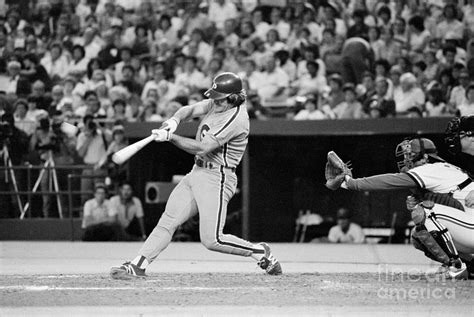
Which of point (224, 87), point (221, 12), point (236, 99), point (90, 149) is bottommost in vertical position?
point (90, 149)

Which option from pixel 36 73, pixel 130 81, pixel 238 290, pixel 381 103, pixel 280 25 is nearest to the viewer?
pixel 238 290

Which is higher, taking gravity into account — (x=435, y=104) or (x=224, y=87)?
(x=224, y=87)

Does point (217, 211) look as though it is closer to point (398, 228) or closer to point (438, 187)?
point (438, 187)

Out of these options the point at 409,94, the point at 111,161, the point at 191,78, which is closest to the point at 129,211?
the point at 111,161

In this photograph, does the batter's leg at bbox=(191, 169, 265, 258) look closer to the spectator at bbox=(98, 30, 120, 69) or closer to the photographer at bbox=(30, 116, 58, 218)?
the photographer at bbox=(30, 116, 58, 218)

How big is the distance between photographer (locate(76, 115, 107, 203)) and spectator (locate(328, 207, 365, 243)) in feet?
11.3

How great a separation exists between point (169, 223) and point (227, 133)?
87 cm

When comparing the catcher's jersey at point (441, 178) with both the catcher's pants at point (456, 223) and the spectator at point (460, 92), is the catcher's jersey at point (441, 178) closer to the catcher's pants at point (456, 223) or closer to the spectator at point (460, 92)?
the catcher's pants at point (456, 223)

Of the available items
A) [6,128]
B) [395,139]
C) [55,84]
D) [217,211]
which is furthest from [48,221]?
[217,211]

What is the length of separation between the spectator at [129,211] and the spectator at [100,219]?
0.31ft

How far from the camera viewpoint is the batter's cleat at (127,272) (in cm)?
681

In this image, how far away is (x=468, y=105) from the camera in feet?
38.1

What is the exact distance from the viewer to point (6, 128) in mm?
12883
